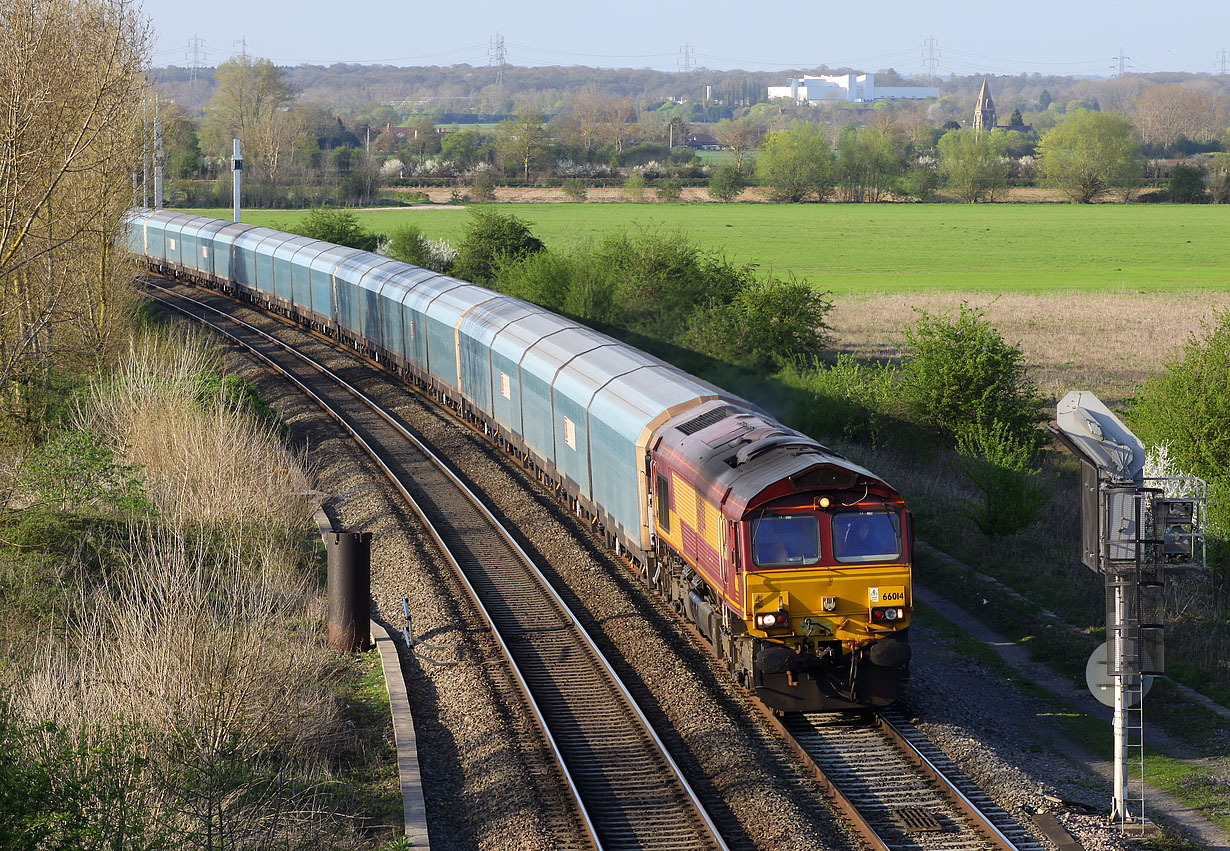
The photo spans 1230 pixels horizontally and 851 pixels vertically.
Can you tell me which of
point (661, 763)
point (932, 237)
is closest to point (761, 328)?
point (661, 763)

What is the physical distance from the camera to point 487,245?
58.2 meters

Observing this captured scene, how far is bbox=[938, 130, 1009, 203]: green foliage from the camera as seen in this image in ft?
465

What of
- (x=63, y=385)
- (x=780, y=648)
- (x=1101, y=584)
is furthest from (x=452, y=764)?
(x=63, y=385)

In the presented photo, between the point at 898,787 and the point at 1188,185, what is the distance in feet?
452

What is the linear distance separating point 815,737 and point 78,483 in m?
14.2

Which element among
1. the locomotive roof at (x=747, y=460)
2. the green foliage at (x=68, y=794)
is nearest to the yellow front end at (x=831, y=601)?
the locomotive roof at (x=747, y=460)

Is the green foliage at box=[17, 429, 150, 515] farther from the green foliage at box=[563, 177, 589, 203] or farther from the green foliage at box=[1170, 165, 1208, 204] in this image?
the green foliage at box=[1170, 165, 1208, 204]

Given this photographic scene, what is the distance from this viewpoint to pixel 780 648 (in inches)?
562

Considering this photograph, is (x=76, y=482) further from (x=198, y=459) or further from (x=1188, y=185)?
(x=1188, y=185)

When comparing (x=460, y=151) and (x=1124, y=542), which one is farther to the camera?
(x=460, y=151)

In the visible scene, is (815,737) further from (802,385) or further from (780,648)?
(802,385)

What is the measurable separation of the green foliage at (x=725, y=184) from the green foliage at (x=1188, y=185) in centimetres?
4813

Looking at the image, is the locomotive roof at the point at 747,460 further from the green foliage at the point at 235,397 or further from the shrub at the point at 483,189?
the shrub at the point at 483,189

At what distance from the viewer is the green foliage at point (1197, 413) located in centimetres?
2475
